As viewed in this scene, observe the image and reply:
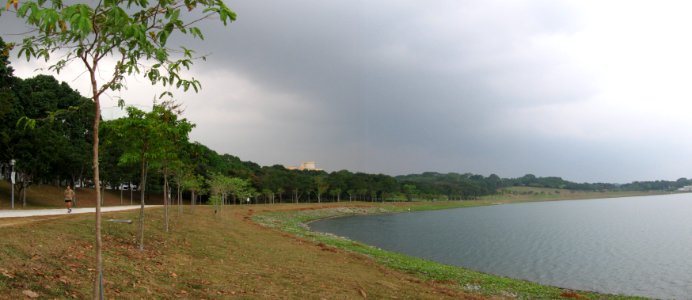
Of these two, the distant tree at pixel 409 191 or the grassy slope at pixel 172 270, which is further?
the distant tree at pixel 409 191

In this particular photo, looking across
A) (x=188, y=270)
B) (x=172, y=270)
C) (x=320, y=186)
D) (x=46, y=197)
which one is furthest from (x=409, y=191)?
(x=172, y=270)

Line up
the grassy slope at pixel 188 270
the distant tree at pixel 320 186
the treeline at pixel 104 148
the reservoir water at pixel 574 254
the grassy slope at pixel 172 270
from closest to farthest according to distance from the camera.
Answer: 1. the grassy slope at pixel 172 270
2. the grassy slope at pixel 188 270
3. the treeline at pixel 104 148
4. the reservoir water at pixel 574 254
5. the distant tree at pixel 320 186

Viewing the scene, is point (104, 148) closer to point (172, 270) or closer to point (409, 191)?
point (172, 270)

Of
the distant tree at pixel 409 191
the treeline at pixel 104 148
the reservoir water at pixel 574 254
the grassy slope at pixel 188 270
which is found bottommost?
the reservoir water at pixel 574 254

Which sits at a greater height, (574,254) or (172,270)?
(172,270)

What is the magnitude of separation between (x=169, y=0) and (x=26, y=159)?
50.1 metres

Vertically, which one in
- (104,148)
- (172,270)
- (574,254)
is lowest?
(574,254)

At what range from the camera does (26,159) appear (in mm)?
44625

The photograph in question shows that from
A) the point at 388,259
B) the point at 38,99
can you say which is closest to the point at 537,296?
the point at 388,259

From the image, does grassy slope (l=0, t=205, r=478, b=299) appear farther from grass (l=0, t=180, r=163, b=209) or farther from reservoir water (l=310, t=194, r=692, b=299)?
grass (l=0, t=180, r=163, b=209)

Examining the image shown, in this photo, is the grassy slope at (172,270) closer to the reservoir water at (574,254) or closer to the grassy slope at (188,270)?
the grassy slope at (188,270)

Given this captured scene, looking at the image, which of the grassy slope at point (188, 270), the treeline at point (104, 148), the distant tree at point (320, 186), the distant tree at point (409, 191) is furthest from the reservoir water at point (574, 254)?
the distant tree at point (409, 191)

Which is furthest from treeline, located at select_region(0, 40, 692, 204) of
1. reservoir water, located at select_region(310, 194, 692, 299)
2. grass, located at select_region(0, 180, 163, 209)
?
reservoir water, located at select_region(310, 194, 692, 299)

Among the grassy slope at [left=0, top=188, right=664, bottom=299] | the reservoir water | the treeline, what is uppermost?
the treeline
